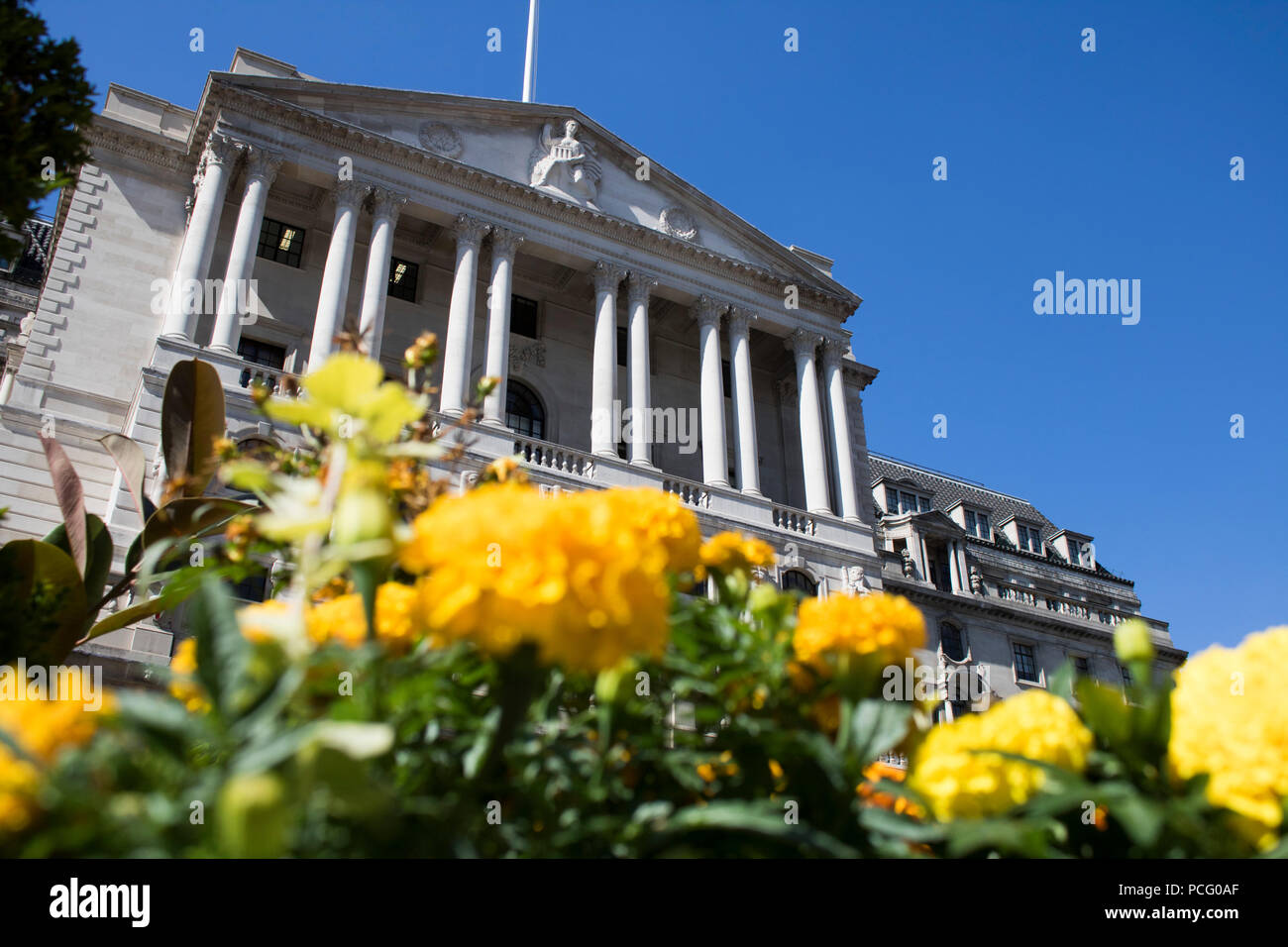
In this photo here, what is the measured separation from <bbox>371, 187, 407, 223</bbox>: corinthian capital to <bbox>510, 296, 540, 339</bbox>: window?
219 inches

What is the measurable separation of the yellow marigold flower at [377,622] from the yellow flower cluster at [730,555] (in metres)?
1.10

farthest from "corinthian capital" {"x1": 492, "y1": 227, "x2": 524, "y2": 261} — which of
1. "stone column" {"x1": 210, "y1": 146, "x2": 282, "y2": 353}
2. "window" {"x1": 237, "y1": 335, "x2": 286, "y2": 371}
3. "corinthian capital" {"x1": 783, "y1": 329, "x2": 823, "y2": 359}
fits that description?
"corinthian capital" {"x1": 783, "y1": 329, "x2": 823, "y2": 359}

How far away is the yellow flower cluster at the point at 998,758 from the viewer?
2039 mm

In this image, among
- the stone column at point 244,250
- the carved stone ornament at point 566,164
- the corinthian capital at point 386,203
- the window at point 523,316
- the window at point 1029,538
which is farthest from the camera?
the window at point 1029,538

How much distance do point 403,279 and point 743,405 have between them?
12607 mm

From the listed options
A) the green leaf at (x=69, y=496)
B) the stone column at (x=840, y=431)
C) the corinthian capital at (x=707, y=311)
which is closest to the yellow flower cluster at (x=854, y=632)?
the green leaf at (x=69, y=496)

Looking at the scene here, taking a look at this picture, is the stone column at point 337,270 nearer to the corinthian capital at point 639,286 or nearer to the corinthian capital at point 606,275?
the corinthian capital at point 606,275

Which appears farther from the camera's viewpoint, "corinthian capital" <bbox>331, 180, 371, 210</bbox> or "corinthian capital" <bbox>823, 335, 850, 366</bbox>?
"corinthian capital" <bbox>823, 335, 850, 366</bbox>

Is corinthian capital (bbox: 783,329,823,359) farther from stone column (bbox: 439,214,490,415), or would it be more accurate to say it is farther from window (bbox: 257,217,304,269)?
window (bbox: 257,217,304,269)

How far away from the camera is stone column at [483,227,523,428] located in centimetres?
2522
